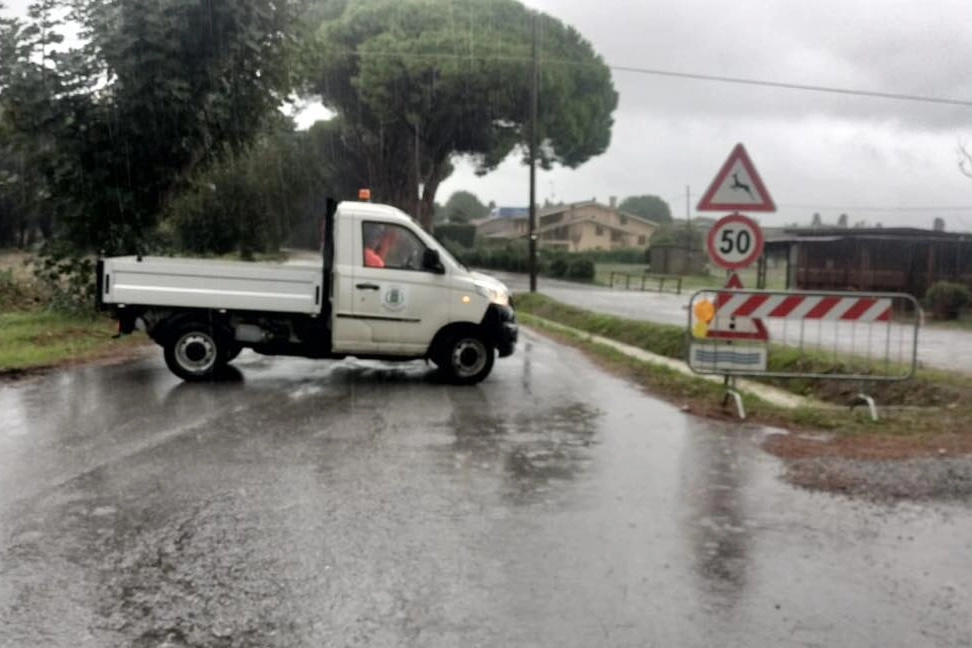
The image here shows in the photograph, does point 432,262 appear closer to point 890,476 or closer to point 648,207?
point 890,476

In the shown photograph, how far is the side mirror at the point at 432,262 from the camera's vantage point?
12.2 m

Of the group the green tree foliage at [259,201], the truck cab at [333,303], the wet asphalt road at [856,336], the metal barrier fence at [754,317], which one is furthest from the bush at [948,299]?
the truck cab at [333,303]

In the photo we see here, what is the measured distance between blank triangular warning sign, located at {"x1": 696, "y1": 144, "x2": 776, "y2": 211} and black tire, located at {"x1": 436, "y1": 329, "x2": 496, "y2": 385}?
10.7 feet

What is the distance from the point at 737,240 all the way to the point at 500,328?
3175 mm

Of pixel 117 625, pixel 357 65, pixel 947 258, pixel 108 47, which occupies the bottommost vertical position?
pixel 117 625

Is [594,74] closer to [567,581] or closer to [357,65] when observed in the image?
[357,65]

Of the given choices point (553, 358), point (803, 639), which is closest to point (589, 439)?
point (803, 639)

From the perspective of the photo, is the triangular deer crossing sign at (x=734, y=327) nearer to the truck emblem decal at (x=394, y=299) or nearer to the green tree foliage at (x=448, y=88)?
the truck emblem decal at (x=394, y=299)

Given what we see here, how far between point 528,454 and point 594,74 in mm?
42831

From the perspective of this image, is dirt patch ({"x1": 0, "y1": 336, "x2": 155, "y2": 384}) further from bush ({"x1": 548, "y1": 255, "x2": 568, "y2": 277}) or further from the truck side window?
bush ({"x1": 548, "y1": 255, "x2": 568, "y2": 277})

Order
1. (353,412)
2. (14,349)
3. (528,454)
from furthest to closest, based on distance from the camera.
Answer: (14,349), (353,412), (528,454)

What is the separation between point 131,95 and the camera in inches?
676

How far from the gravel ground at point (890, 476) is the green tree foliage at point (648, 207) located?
349 feet

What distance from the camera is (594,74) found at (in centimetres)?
4884
